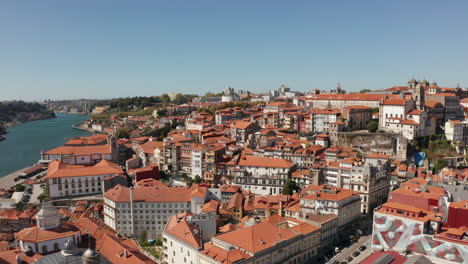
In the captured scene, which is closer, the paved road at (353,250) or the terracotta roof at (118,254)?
the terracotta roof at (118,254)

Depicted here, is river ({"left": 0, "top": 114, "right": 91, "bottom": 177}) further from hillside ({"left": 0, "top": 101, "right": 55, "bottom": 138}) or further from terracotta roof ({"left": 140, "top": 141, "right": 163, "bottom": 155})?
hillside ({"left": 0, "top": 101, "right": 55, "bottom": 138})

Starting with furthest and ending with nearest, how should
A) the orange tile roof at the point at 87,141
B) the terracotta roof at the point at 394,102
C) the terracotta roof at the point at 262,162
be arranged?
the orange tile roof at the point at 87,141
the terracotta roof at the point at 394,102
the terracotta roof at the point at 262,162

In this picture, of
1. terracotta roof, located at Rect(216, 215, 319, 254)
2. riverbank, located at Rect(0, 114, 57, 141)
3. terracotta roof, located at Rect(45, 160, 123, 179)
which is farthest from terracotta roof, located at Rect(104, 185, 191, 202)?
riverbank, located at Rect(0, 114, 57, 141)

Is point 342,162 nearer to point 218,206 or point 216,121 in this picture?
point 218,206

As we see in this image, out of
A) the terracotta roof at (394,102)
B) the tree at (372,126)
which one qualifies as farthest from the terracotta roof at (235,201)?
the terracotta roof at (394,102)

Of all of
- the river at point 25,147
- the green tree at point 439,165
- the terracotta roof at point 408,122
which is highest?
the terracotta roof at point 408,122

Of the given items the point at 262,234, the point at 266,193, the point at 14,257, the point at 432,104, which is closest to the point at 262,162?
the point at 266,193

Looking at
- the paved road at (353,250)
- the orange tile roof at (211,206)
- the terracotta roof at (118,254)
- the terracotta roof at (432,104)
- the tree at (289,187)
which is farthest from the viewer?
the terracotta roof at (432,104)

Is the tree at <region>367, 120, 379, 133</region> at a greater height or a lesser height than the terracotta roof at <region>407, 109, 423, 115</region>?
lesser

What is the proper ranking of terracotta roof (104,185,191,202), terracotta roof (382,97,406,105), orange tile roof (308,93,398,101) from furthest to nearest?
orange tile roof (308,93,398,101) → terracotta roof (382,97,406,105) → terracotta roof (104,185,191,202)

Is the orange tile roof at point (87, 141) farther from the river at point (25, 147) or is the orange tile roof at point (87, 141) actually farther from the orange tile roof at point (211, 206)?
the orange tile roof at point (211, 206)

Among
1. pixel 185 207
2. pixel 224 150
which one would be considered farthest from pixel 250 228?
pixel 224 150
